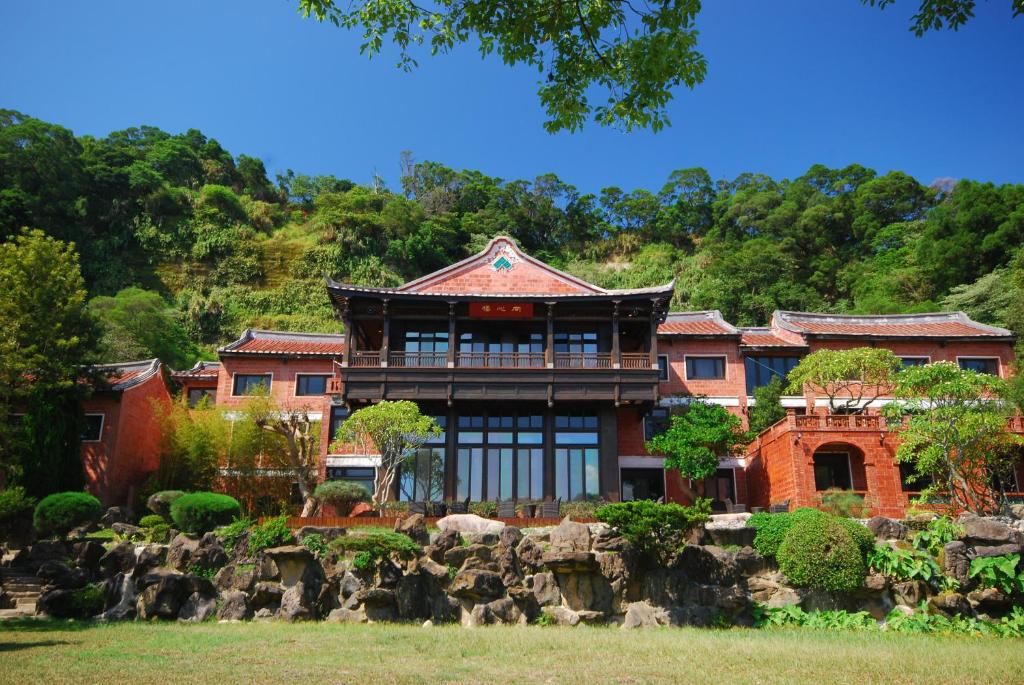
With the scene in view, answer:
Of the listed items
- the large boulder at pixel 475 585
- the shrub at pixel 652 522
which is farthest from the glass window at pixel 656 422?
the large boulder at pixel 475 585

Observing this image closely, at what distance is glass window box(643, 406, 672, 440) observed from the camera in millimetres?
25688

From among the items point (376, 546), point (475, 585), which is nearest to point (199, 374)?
point (376, 546)

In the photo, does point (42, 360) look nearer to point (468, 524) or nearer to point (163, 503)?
point (163, 503)

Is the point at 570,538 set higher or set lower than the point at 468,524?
lower

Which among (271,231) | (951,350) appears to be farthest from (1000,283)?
(271,231)

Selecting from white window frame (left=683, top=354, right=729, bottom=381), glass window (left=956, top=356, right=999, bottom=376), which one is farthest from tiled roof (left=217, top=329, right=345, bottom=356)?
glass window (left=956, top=356, right=999, bottom=376)

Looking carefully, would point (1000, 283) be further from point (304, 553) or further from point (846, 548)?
point (304, 553)

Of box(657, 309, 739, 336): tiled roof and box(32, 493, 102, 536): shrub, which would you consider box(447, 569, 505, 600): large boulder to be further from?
box(657, 309, 739, 336): tiled roof

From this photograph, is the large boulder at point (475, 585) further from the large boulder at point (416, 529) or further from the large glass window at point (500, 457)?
the large glass window at point (500, 457)

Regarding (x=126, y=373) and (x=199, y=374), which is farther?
(x=199, y=374)

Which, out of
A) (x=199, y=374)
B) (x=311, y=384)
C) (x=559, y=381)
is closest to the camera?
(x=559, y=381)

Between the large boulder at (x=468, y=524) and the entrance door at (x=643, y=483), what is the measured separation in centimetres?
798

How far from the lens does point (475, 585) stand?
583 inches

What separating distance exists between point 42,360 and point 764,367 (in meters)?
23.1
